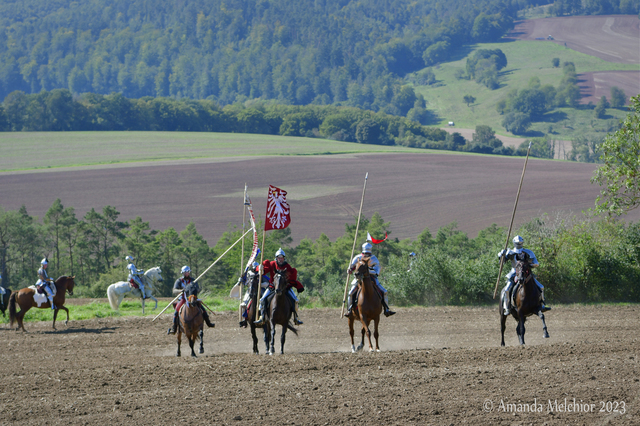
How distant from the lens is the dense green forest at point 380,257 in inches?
938

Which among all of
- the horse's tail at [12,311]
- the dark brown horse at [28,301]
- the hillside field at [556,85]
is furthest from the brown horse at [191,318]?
the hillside field at [556,85]

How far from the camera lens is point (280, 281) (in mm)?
14070

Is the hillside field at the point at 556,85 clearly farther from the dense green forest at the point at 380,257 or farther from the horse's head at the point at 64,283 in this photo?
the horse's head at the point at 64,283

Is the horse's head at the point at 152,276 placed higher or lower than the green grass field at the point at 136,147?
lower

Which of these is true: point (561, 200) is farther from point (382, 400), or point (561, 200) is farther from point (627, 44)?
point (627, 44)

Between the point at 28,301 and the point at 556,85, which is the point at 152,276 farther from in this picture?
the point at 556,85

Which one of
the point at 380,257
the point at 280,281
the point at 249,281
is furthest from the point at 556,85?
the point at 280,281

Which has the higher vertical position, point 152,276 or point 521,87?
point 521,87

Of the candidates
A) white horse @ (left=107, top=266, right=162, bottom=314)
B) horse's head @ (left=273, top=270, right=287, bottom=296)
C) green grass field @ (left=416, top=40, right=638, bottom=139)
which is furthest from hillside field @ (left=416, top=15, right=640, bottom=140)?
horse's head @ (left=273, top=270, right=287, bottom=296)

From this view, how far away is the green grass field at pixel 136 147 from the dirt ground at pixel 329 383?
254ft

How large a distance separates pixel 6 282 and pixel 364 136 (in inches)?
3476

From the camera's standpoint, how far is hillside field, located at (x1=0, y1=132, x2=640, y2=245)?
60031 millimetres

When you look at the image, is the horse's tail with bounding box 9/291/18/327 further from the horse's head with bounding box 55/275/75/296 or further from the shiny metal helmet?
the shiny metal helmet

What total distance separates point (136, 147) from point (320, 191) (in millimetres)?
43812
